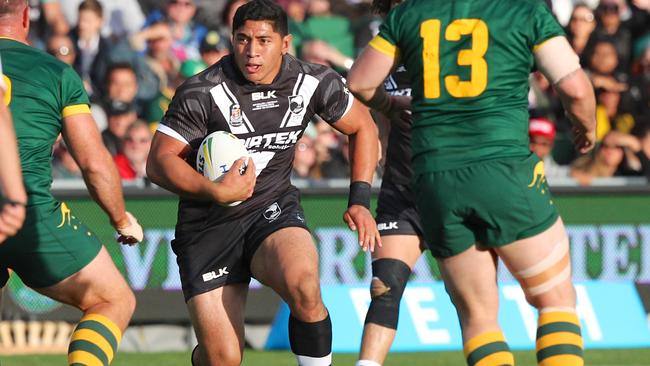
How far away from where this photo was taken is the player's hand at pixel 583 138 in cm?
642

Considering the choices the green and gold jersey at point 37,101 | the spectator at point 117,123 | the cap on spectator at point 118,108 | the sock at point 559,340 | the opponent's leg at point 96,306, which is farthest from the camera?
the cap on spectator at point 118,108

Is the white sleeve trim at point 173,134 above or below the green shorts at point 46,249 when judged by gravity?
above

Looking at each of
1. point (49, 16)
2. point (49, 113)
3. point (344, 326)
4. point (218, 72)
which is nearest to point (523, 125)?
point (218, 72)

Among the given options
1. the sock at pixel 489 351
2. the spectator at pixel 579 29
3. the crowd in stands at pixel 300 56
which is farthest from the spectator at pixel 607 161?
the sock at pixel 489 351

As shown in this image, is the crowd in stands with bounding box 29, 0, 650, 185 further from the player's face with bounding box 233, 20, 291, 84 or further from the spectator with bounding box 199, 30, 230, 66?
the player's face with bounding box 233, 20, 291, 84

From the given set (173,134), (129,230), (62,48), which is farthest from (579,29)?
(129,230)

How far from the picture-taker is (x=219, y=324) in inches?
292

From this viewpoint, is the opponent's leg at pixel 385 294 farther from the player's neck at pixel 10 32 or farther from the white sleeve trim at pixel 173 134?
the player's neck at pixel 10 32

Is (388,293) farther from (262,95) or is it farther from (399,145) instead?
(262,95)

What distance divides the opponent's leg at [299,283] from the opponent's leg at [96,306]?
782mm

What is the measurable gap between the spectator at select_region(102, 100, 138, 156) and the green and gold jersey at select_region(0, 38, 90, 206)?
578cm

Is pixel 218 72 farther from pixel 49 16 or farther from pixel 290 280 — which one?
pixel 49 16

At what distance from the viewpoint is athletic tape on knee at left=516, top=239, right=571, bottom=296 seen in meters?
6.19

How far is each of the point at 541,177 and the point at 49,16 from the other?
29.0 ft
